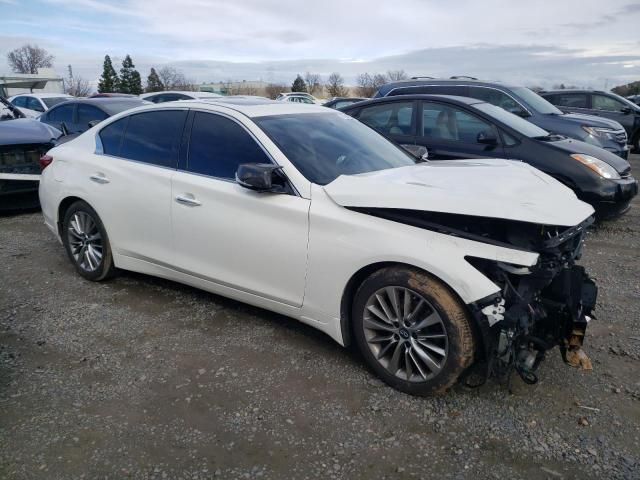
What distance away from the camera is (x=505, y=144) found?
19.8ft

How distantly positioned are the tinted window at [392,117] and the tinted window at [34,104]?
13741mm

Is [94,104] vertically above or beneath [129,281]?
above

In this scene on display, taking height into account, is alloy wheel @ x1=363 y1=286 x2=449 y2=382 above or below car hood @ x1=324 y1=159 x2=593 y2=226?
below

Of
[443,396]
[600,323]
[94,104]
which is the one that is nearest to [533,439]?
[443,396]

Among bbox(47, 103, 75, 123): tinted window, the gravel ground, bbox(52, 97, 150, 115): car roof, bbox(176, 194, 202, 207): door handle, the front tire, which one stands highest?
bbox(52, 97, 150, 115): car roof

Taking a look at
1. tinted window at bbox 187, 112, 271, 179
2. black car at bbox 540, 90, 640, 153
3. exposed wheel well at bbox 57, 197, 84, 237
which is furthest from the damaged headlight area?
black car at bbox 540, 90, 640, 153

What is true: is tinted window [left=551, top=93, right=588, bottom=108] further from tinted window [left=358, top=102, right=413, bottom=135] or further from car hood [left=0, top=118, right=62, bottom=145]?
car hood [left=0, top=118, right=62, bottom=145]

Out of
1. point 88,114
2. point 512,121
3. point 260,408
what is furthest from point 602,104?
point 260,408

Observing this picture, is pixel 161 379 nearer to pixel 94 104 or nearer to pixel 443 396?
pixel 443 396

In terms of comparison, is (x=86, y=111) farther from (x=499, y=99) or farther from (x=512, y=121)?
(x=512, y=121)

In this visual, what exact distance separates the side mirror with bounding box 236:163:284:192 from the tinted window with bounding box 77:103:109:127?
694 centimetres

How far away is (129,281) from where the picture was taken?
480 centimetres

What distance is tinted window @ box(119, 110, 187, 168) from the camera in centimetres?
400

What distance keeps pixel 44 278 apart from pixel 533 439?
14.2 feet
